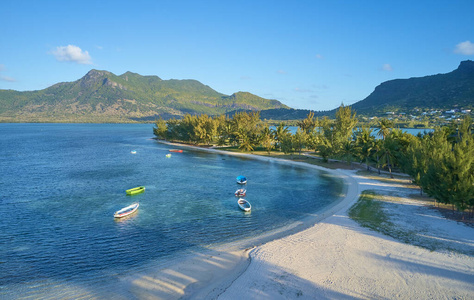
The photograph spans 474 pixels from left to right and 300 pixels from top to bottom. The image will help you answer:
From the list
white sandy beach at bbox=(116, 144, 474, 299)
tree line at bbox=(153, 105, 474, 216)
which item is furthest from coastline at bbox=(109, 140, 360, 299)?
tree line at bbox=(153, 105, 474, 216)

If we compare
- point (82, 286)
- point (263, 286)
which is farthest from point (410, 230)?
point (82, 286)

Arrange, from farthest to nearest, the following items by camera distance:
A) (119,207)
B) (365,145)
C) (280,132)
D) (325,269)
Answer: (280,132) < (365,145) < (119,207) < (325,269)

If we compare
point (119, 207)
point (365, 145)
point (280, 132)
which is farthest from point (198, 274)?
point (280, 132)

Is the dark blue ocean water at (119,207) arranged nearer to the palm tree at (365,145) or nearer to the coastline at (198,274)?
the coastline at (198,274)

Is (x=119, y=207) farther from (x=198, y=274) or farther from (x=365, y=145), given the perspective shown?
(x=365, y=145)

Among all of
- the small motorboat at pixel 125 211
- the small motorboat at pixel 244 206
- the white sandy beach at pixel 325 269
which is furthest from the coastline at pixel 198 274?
the small motorboat at pixel 125 211

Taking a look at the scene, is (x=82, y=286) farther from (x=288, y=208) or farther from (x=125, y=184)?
(x=125, y=184)

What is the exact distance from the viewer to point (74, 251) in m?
32.7

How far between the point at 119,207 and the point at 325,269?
38994mm

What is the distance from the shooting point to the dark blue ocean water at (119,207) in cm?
3003

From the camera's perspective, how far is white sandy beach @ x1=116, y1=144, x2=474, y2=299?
23.0 meters

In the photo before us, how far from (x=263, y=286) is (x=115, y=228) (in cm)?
2660

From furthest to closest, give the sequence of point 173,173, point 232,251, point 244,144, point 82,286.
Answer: point 244,144, point 173,173, point 232,251, point 82,286

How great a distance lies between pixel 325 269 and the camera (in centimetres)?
2673
